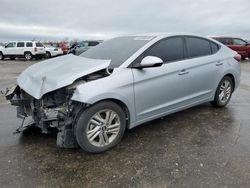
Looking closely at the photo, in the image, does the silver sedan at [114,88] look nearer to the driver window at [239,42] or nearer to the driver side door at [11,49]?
the driver window at [239,42]

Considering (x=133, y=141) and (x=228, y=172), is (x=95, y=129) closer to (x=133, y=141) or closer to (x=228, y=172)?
(x=133, y=141)

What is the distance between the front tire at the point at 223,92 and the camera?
4.73m

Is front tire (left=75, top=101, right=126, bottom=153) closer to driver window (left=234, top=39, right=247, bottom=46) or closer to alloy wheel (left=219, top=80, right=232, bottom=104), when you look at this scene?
alloy wheel (left=219, top=80, right=232, bottom=104)

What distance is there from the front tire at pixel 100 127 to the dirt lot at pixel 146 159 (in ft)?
0.50

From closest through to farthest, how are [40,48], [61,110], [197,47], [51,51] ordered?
[61,110] → [197,47] → [40,48] → [51,51]

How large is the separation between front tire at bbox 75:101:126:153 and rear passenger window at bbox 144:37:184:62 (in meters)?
1.08

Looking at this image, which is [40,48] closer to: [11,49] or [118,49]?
[11,49]

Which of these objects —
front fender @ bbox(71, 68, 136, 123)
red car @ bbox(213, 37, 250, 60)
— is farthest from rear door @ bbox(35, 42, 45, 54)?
front fender @ bbox(71, 68, 136, 123)

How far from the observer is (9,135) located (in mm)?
3678

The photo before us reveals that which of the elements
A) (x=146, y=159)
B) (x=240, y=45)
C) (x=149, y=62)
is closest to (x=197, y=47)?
(x=149, y=62)

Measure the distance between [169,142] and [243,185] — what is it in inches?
46.9

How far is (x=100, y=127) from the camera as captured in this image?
121 inches

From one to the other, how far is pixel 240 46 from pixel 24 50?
18268 mm

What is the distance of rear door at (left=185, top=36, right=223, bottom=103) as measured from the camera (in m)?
4.09
